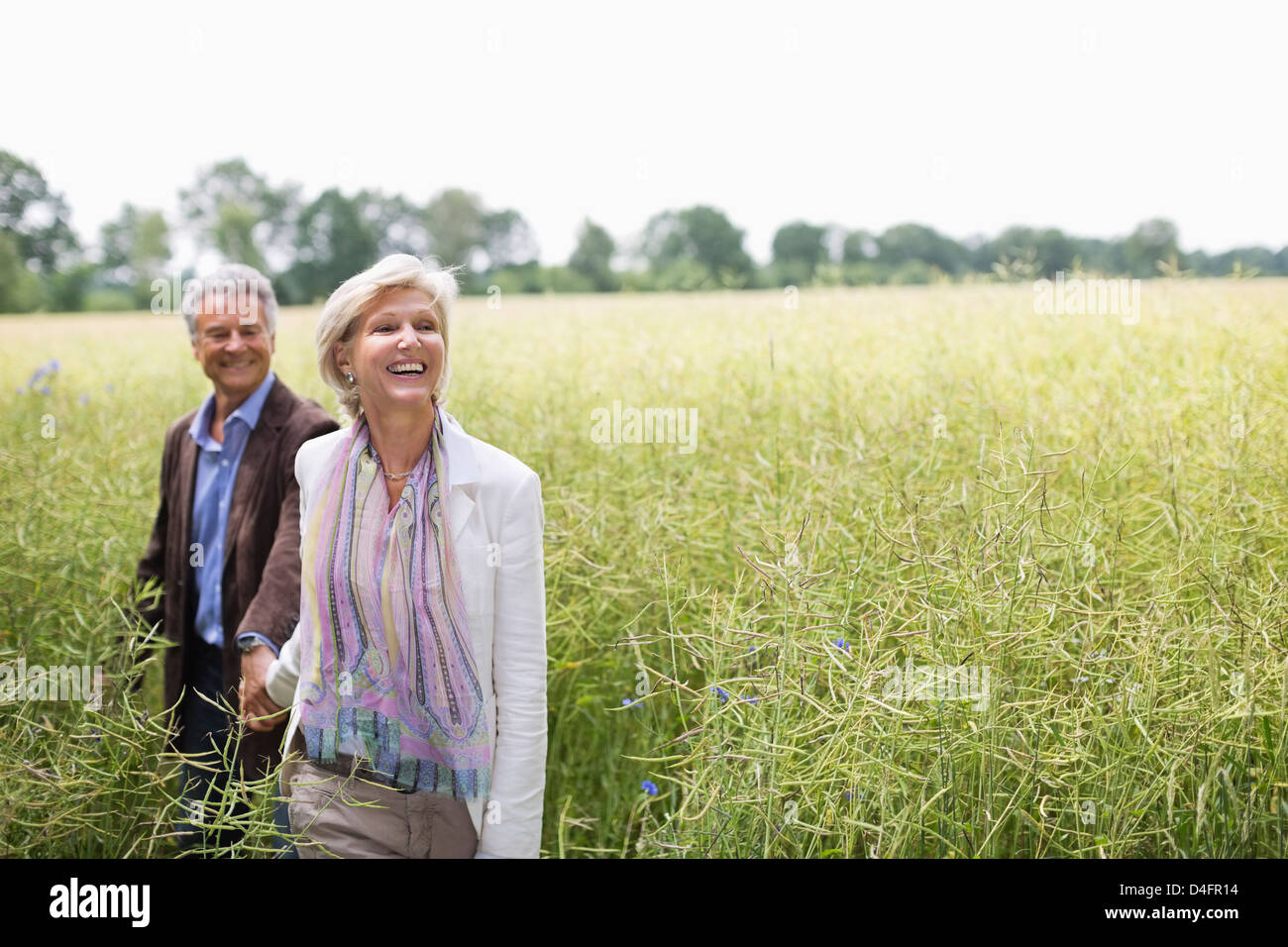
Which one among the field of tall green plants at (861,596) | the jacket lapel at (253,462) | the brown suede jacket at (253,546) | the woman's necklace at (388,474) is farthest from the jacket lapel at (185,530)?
the woman's necklace at (388,474)

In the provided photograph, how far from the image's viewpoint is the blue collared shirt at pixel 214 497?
2.40 meters

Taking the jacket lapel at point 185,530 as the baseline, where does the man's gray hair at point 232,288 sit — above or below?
above

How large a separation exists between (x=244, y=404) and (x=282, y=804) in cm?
100

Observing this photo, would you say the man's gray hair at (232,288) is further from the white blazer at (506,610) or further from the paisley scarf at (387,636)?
the white blazer at (506,610)

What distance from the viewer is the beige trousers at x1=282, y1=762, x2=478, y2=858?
181cm

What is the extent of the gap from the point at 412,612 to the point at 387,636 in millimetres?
87

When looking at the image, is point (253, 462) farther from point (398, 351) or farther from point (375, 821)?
point (375, 821)

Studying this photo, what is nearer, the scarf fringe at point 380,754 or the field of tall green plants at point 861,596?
the scarf fringe at point 380,754

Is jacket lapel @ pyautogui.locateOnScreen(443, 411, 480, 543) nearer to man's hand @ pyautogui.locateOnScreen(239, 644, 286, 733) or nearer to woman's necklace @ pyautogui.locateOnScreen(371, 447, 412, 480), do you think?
woman's necklace @ pyautogui.locateOnScreen(371, 447, 412, 480)

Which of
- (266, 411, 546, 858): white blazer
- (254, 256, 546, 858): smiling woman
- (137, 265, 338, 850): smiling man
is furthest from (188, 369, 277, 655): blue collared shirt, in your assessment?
(266, 411, 546, 858): white blazer

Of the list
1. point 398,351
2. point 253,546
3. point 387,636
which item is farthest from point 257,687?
point 398,351

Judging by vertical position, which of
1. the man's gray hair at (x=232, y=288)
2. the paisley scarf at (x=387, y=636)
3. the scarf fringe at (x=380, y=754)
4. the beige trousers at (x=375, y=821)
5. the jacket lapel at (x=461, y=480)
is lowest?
the beige trousers at (x=375, y=821)

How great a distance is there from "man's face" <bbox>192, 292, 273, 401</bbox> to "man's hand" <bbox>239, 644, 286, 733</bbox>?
0.71 m
